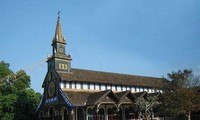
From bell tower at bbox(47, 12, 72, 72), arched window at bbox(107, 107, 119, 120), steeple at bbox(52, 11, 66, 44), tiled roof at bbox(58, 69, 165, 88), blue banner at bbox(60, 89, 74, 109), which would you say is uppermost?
steeple at bbox(52, 11, 66, 44)

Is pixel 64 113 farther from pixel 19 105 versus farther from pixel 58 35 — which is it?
pixel 58 35

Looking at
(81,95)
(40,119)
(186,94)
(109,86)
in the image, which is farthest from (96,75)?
(186,94)

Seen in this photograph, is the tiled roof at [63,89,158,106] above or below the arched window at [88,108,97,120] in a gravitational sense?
above

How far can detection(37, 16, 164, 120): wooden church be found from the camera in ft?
150

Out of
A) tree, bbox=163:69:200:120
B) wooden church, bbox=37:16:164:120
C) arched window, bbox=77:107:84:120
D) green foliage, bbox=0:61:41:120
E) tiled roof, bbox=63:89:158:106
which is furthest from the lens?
green foliage, bbox=0:61:41:120

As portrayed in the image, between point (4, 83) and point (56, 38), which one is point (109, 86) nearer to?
point (56, 38)

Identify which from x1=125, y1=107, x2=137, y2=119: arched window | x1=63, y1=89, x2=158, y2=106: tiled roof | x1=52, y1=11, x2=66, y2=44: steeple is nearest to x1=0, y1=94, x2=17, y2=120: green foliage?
x1=63, y1=89, x2=158, y2=106: tiled roof

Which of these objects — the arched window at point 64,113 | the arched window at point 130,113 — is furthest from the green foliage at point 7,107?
the arched window at point 130,113

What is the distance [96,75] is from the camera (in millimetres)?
54156

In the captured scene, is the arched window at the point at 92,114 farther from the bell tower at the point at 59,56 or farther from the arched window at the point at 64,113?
the bell tower at the point at 59,56

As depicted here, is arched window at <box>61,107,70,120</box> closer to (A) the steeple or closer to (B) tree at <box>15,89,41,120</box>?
(B) tree at <box>15,89,41,120</box>

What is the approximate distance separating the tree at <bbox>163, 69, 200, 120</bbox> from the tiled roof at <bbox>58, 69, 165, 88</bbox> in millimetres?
3114

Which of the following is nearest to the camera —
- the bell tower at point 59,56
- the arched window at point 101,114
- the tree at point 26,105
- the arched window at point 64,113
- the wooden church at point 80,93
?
the wooden church at point 80,93

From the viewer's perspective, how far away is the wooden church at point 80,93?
45.8 meters
